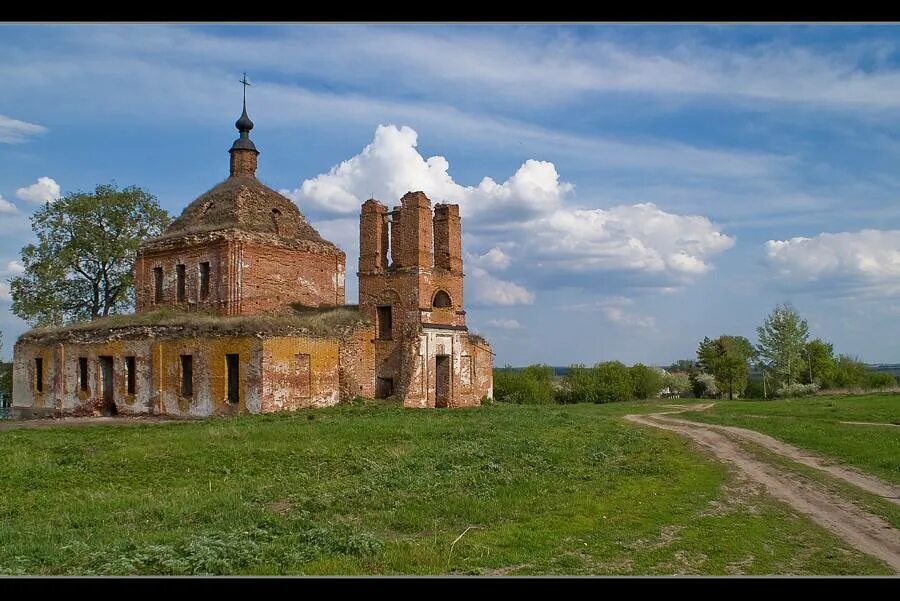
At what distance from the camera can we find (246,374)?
27422 millimetres

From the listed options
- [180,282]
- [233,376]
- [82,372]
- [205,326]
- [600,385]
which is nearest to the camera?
[233,376]

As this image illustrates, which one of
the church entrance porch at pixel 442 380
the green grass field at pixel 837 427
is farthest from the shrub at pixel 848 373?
the church entrance porch at pixel 442 380

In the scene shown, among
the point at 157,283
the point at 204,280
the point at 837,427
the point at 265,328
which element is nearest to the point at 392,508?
the point at 837,427

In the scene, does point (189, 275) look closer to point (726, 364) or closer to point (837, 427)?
point (837, 427)

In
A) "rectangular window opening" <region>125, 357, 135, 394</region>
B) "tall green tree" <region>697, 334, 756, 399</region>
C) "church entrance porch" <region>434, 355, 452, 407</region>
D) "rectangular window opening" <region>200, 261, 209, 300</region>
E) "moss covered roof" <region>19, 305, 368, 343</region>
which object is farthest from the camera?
"tall green tree" <region>697, 334, 756, 399</region>

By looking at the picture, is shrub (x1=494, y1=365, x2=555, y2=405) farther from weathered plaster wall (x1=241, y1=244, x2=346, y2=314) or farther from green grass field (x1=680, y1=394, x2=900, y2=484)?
green grass field (x1=680, y1=394, x2=900, y2=484)

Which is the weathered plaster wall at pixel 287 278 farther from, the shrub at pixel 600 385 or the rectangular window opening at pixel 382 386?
the shrub at pixel 600 385

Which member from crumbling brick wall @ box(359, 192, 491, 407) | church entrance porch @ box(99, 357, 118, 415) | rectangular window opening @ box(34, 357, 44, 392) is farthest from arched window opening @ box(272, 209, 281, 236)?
rectangular window opening @ box(34, 357, 44, 392)

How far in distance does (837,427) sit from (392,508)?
16.4 meters

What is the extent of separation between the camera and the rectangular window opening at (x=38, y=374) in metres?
35.5

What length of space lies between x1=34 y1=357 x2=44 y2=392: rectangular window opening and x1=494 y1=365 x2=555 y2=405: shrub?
29048 mm

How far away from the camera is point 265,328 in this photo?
27.6 meters

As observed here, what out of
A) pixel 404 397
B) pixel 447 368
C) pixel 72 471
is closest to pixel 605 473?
pixel 72 471

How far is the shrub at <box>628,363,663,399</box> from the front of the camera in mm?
58625
